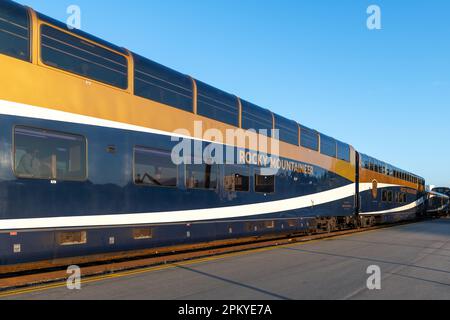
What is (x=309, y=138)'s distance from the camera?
18.0m

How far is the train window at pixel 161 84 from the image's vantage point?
9.44 m

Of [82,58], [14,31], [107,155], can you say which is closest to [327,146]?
[107,155]

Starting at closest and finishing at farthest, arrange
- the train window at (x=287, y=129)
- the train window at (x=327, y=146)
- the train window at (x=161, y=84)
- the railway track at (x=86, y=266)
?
the railway track at (x=86, y=266)
the train window at (x=161, y=84)
the train window at (x=287, y=129)
the train window at (x=327, y=146)

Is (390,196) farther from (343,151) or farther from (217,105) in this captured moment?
(217,105)

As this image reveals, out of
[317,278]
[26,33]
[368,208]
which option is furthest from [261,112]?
[368,208]

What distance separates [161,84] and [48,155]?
3574 mm

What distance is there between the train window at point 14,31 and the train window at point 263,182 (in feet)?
26.9

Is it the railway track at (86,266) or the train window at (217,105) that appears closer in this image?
the railway track at (86,266)

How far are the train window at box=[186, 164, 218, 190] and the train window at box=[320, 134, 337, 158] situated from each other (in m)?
8.94

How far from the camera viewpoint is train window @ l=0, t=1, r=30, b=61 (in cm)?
681

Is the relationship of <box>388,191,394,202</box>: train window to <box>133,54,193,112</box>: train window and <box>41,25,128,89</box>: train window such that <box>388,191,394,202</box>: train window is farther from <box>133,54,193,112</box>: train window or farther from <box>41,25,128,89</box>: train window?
<box>41,25,128,89</box>: train window

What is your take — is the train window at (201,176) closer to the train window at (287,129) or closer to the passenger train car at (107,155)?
the passenger train car at (107,155)

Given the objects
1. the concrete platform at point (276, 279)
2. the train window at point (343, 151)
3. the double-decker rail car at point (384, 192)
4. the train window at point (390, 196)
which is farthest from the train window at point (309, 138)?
the train window at point (390, 196)
